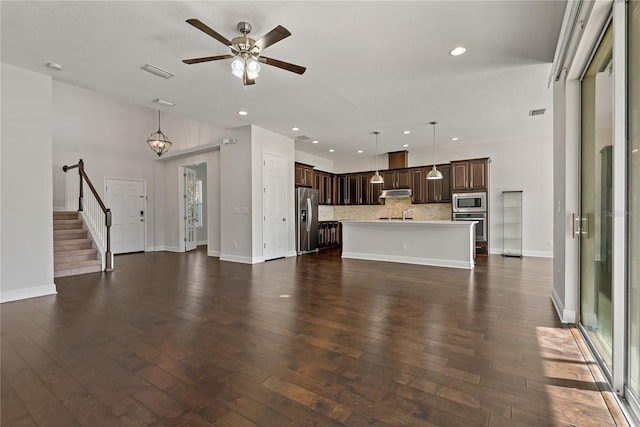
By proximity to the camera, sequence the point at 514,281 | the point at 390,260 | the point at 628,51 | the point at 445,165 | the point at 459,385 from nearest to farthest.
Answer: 1. the point at 628,51
2. the point at 459,385
3. the point at 514,281
4. the point at 390,260
5. the point at 445,165

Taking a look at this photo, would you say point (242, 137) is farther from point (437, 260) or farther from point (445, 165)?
point (445, 165)

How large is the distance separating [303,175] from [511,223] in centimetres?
546

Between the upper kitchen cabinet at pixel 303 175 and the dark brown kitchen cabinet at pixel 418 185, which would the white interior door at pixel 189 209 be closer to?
the upper kitchen cabinet at pixel 303 175

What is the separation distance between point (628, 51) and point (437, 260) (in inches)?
182

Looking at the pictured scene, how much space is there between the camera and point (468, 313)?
10.2 ft

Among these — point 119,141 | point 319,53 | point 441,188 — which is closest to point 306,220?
point 441,188

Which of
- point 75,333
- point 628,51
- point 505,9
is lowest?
point 75,333

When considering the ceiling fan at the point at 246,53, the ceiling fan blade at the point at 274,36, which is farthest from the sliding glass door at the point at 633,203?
the ceiling fan at the point at 246,53

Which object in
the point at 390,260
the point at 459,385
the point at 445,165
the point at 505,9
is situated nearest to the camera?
the point at 459,385

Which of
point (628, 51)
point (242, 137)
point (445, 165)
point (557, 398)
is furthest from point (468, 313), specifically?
point (445, 165)

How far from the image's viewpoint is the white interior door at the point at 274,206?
670cm

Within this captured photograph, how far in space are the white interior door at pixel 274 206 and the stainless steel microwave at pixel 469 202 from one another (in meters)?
4.47

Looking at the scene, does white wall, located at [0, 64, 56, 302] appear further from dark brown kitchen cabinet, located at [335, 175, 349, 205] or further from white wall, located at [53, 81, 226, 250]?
dark brown kitchen cabinet, located at [335, 175, 349, 205]

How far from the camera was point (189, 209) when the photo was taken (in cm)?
945
